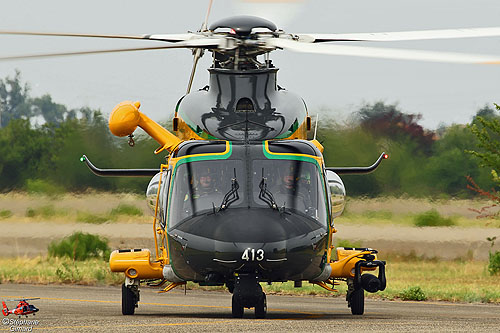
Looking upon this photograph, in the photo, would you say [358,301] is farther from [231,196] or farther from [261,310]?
[231,196]

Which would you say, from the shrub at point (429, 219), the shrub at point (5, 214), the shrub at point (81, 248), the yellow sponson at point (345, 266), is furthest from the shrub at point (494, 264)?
the shrub at point (5, 214)

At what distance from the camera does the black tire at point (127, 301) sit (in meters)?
17.1

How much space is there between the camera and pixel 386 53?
1157 centimetres

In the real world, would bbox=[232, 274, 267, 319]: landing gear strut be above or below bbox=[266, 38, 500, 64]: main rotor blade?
below

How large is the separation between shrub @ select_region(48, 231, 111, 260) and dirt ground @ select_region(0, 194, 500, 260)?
43.0 inches

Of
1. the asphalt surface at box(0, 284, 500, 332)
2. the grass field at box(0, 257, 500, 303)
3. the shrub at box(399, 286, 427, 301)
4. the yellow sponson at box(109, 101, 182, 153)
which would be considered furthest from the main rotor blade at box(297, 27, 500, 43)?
the grass field at box(0, 257, 500, 303)

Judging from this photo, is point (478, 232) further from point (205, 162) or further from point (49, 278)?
point (205, 162)

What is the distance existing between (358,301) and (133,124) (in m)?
4.46

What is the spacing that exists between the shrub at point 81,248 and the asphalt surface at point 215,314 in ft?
11.5

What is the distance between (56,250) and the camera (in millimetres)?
29453

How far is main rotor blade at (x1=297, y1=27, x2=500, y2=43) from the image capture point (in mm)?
14133

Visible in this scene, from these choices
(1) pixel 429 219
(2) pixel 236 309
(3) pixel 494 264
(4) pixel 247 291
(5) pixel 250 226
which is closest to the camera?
(5) pixel 250 226

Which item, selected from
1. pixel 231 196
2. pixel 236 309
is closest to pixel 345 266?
pixel 236 309

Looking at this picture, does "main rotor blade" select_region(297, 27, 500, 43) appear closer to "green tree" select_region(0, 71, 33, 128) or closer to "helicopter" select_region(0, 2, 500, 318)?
"helicopter" select_region(0, 2, 500, 318)
